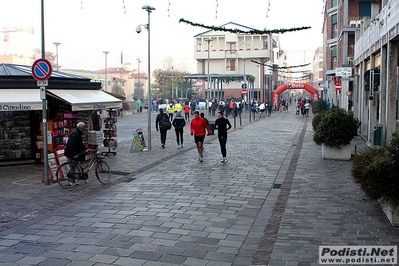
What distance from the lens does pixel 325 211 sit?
27.3ft

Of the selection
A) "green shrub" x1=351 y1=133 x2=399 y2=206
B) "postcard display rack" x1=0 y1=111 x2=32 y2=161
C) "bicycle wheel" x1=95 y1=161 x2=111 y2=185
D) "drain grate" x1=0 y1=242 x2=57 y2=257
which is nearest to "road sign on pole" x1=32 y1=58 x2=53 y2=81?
"bicycle wheel" x1=95 y1=161 x2=111 y2=185

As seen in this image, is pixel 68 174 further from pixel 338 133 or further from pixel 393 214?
pixel 338 133

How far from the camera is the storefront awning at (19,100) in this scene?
1262 centimetres

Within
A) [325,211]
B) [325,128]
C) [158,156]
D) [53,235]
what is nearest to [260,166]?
[325,128]

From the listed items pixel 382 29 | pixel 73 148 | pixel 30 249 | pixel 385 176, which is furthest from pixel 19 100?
pixel 382 29

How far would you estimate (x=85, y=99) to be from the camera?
14.9 meters

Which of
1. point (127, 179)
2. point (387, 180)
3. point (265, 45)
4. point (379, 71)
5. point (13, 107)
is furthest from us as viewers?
point (265, 45)

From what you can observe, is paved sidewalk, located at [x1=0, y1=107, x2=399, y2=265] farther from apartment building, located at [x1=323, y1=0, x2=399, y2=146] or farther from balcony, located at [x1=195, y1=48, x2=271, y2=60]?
balcony, located at [x1=195, y1=48, x2=271, y2=60]

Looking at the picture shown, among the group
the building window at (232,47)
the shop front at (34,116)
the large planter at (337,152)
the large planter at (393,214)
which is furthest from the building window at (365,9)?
the building window at (232,47)

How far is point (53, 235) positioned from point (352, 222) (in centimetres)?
462

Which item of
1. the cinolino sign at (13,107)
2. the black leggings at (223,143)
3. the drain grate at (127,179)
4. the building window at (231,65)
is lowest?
the drain grate at (127,179)

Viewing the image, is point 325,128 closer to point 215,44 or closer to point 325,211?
point 325,211

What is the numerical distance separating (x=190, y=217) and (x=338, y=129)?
809 centimetres

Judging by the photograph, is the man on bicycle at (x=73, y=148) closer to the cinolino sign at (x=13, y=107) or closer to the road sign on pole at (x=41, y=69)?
the road sign on pole at (x=41, y=69)
